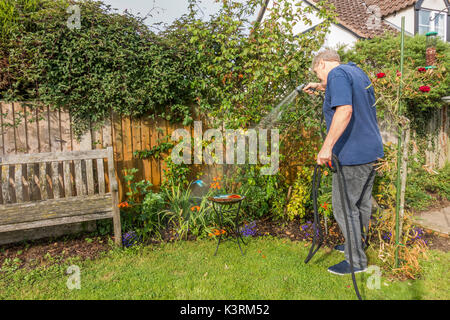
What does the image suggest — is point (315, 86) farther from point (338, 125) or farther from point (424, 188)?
point (424, 188)

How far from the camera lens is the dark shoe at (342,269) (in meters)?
2.88

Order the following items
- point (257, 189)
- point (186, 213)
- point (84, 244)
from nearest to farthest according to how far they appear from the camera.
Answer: point (84, 244) → point (186, 213) → point (257, 189)

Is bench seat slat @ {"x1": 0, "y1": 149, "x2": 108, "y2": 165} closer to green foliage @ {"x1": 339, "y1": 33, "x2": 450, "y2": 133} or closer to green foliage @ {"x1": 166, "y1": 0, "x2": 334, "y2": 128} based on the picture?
green foliage @ {"x1": 166, "y1": 0, "x2": 334, "y2": 128}

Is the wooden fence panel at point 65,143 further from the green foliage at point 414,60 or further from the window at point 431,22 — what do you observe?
the window at point 431,22

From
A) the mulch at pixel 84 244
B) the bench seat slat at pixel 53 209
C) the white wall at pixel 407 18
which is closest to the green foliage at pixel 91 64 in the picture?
the bench seat slat at pixel 53 209

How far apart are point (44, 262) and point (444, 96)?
A: 7763mm

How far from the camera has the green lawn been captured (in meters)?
2.64

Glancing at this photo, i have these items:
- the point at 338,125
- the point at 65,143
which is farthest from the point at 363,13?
the point at 65,143

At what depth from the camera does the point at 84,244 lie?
147 inches

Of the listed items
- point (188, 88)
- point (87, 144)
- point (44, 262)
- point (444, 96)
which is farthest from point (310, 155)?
point (444, 96)

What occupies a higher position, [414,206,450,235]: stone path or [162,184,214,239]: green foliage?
[162,184,214,239]: green foliage

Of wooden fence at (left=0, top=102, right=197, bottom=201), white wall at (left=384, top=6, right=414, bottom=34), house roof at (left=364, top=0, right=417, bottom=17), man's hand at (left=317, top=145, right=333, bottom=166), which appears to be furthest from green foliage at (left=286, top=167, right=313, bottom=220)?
house roof at (left=364, top=0, right=417, bottom=17)

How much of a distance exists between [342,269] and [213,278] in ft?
4.21

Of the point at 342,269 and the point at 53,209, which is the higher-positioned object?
the point at 53,209
